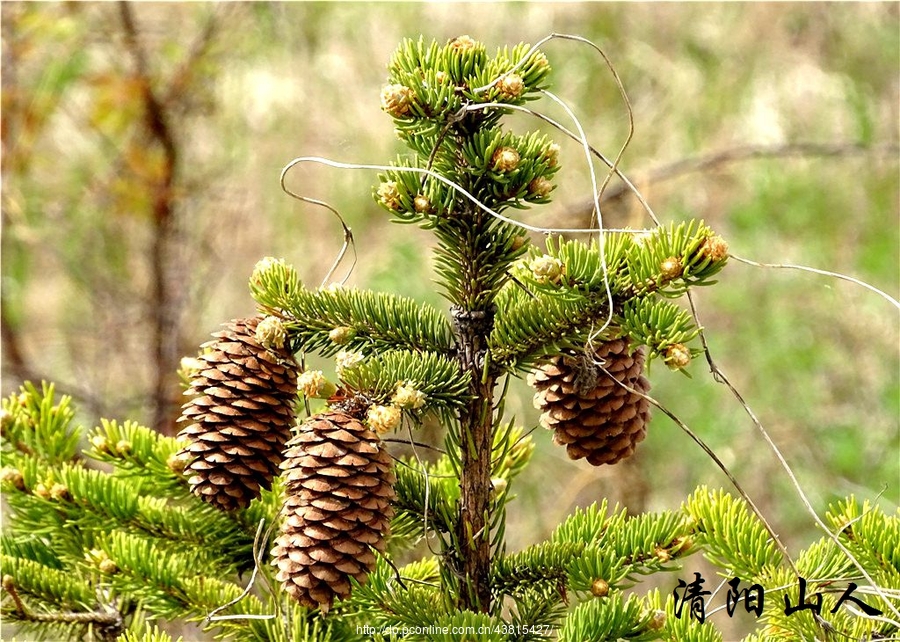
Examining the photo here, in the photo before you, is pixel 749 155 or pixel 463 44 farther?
pixel 749 155

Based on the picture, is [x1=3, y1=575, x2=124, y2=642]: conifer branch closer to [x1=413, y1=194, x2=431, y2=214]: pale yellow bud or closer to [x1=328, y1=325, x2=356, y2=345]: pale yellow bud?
[x1=328, y1=325, x2=356, y2=345]: pale yellow bud

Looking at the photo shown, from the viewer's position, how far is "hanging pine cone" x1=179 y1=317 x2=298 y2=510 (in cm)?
71

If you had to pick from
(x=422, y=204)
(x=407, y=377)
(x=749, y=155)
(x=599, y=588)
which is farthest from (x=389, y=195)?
(x=749, y=155)

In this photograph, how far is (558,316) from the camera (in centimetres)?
65

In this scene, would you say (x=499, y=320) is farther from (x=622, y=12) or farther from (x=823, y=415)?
(x=622, y=12)

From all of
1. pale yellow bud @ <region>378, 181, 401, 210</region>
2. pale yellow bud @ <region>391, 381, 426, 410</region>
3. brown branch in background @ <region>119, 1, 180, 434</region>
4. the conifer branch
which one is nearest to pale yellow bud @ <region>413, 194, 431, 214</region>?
pale yellow bud @ <region>378, 181, 401, 210</region>

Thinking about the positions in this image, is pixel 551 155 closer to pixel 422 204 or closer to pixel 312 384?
pixel 422 204

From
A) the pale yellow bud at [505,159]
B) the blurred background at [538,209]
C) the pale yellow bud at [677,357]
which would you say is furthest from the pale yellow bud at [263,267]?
the blurred background at [538,209]

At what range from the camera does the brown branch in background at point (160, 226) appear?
1998mm

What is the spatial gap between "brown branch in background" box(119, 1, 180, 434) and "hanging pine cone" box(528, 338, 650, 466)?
1.39 m

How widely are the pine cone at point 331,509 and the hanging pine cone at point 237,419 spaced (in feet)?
0.26

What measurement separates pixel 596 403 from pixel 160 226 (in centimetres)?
153

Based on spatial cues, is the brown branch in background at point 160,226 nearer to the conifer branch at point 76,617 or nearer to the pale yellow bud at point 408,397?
the conifer branch at point 76,617

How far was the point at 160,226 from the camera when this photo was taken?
2047mm
